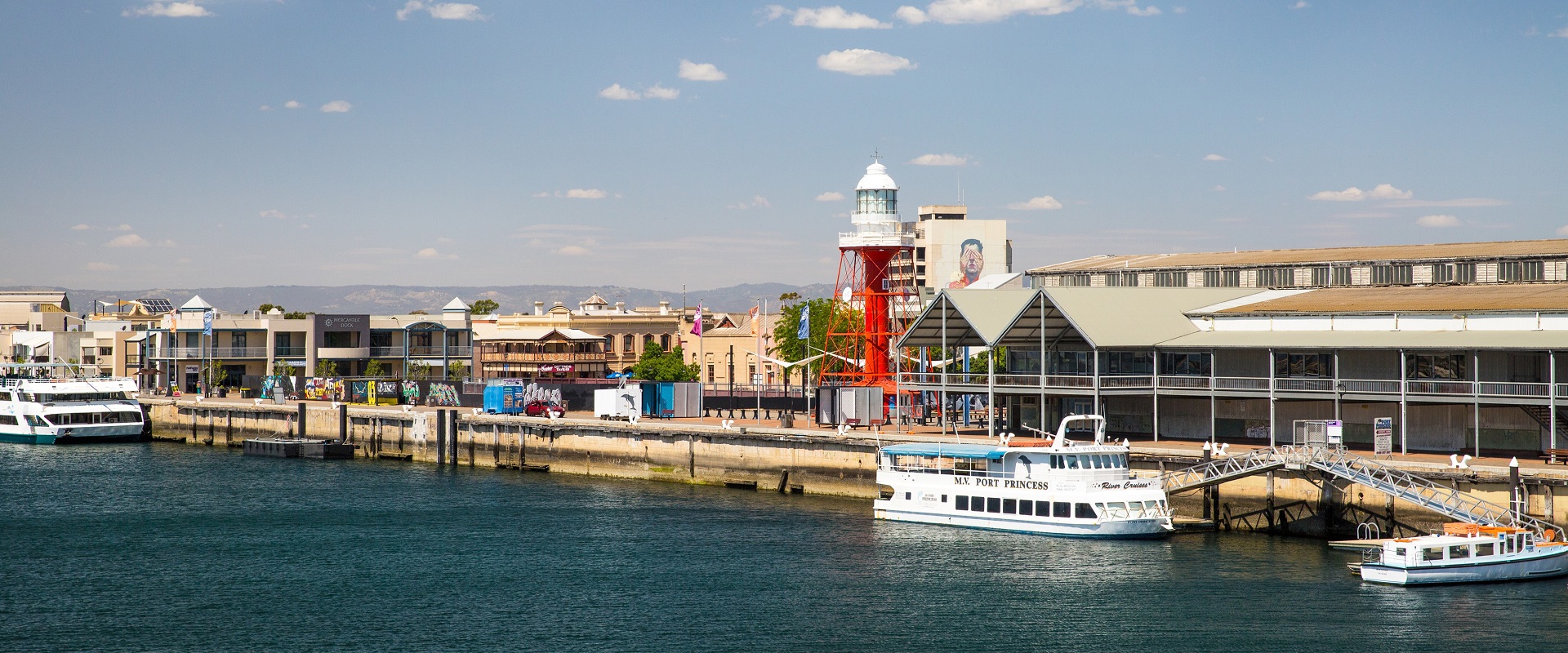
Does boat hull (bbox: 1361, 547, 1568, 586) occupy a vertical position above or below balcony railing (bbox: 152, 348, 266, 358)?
below

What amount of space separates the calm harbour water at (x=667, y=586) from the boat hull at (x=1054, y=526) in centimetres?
66

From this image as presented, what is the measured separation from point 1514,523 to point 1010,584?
18.1m

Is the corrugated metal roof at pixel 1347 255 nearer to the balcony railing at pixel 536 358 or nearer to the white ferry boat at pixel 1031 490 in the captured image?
the white ferry boat at pixel 1031 490

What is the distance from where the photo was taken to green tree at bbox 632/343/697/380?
14862 cm

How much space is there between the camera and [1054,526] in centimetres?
6122

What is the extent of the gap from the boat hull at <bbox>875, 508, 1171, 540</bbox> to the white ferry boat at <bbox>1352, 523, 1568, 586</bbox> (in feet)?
33.9

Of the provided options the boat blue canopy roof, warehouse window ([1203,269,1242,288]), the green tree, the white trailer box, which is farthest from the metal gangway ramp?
the green tree

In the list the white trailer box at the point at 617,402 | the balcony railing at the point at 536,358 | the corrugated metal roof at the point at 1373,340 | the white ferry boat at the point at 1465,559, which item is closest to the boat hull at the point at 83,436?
the balcony railing at the point at 536,358

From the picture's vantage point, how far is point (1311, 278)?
86312 mm

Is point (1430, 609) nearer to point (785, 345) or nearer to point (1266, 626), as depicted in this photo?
point (1266, 626)

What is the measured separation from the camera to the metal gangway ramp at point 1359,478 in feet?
177

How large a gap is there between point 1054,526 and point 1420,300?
24145 mm

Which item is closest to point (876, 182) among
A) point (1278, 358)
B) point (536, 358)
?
point (1278, 358)

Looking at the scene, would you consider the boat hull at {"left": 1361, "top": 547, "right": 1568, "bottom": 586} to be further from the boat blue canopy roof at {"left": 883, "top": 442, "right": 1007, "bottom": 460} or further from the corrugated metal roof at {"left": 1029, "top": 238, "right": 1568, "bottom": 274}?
the corrugated metal roof at {"left": 1029, "top": 238, "right": 1568, "bottom": 274}
